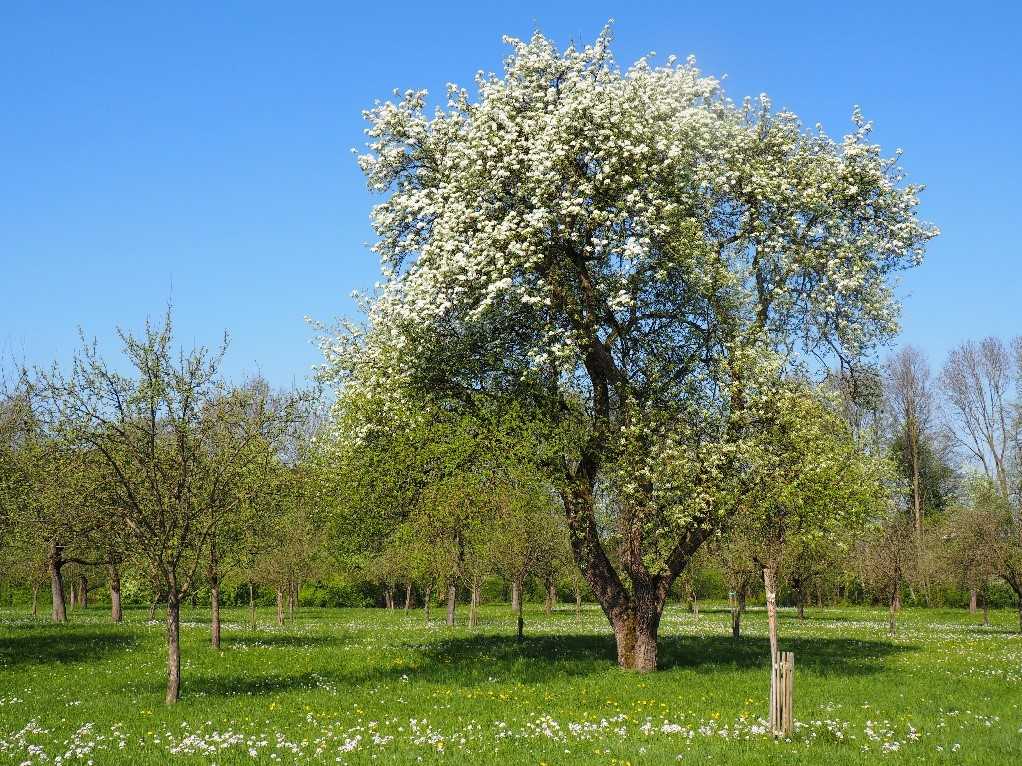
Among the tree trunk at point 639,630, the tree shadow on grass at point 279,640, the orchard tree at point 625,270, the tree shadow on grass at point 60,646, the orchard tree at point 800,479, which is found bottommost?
the tree shadow on grass at point 279,640

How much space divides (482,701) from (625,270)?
11486 mm

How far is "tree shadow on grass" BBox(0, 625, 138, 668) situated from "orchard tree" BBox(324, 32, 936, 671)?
12.9 meters

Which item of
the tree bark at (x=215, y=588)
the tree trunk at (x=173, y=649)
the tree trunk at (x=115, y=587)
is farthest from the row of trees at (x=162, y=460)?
the tree trunk at (x=115, y=587)

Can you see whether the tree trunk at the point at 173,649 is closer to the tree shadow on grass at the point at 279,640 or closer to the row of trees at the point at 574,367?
the row of trees at the point at 574,367

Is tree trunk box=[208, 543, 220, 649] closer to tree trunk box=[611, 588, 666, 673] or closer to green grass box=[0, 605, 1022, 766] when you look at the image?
green grass box=[0, 605, 1022, 766]

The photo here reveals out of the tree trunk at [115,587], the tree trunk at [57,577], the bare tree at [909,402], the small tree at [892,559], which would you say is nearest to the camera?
the tree trunk at [57,577]

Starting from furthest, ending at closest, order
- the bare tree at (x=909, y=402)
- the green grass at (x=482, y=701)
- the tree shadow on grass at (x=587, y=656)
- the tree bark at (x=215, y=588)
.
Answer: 1. the bare tree at (x=909, y=402)
2. the tree bark at (x=215, y=588)
3. the tree shadow on grass at (x=587, y=656)
4. the green grass at (x=482, y=701)

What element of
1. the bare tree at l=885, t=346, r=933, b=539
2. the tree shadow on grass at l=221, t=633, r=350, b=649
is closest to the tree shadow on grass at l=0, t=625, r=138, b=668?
the tree shadow on grass at l=221, t=633, r=350, b=649

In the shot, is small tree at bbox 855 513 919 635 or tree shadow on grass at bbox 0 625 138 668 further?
small tree at bbox 855 513 919 635

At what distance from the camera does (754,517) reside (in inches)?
974

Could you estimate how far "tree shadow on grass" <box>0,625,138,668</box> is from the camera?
27859 millimetres

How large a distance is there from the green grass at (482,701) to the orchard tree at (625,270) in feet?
15.2

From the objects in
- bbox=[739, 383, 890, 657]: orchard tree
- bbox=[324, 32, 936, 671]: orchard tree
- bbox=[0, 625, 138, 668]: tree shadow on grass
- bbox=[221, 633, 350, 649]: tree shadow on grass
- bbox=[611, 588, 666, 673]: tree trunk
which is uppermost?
bbox=[324, 32, 936, 671]: orchard tree

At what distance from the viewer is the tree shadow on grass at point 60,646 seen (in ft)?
91.4
